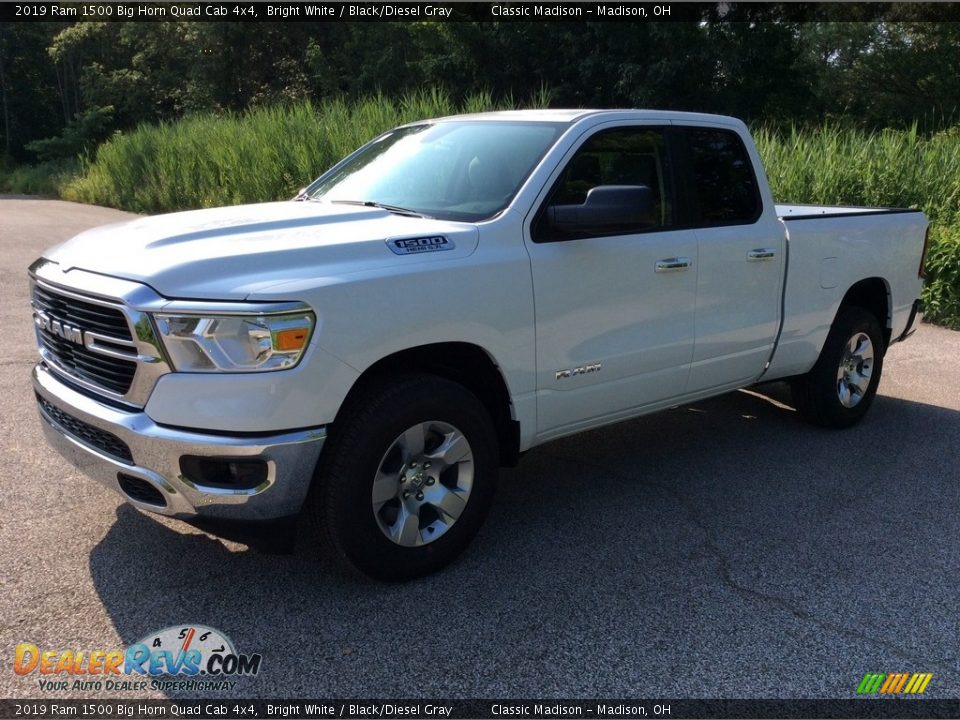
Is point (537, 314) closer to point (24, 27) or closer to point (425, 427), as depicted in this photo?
point (425, 427)

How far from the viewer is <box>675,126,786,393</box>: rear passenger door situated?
188 inches

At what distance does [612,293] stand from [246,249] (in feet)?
5.72

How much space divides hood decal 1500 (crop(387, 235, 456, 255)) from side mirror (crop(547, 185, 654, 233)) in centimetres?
57

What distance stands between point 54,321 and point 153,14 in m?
43.8

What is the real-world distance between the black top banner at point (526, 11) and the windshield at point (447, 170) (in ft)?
75.1

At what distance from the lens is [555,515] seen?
178 inches

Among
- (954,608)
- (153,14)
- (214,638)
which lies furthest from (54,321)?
(153,14)

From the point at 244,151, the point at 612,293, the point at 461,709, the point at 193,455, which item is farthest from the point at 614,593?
the point at 244,151

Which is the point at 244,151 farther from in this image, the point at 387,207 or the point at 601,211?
the point at 601,211

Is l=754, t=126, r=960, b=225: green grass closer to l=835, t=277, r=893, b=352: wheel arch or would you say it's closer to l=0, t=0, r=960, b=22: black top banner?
l=835, t=277, r=893, b=352: wheel arch

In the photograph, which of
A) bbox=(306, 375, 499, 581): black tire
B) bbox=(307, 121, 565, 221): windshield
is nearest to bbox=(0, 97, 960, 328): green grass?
bbox=(307, 121, 565, 221): windshield

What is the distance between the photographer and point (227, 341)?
316 cm

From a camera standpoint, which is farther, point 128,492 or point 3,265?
point 3,265

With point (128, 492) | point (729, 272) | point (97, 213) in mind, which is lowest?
point (97, 213)
